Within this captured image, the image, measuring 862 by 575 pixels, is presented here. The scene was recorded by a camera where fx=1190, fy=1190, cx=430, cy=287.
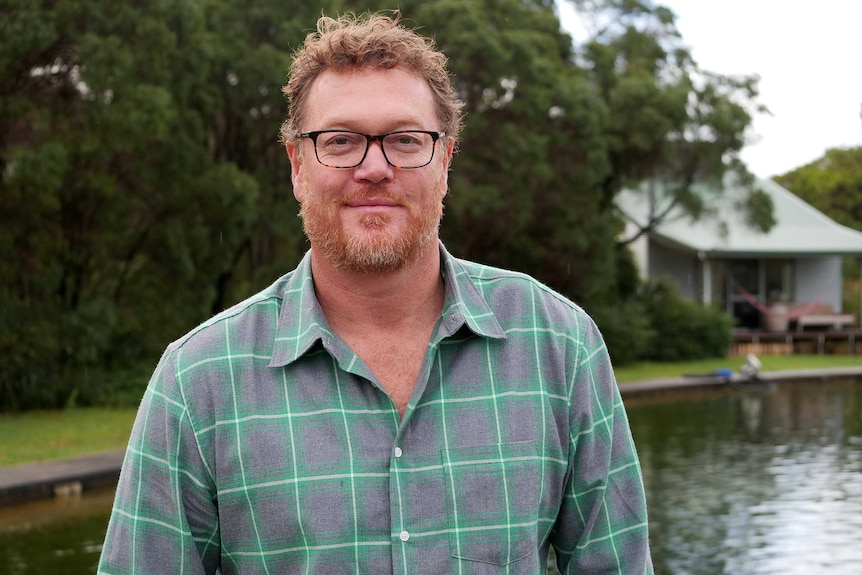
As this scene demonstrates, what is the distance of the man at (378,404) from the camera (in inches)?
88.4

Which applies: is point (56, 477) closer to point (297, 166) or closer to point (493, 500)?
point (297, 166)

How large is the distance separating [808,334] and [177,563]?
3492 cm

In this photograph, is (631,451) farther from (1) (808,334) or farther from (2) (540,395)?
(1) (808,334)

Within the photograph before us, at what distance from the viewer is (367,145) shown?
2365 millimetres

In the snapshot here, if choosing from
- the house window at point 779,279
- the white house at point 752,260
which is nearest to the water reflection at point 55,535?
the white house at point 752,260

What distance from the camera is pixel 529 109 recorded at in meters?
26.1

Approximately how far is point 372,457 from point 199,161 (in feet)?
62.9

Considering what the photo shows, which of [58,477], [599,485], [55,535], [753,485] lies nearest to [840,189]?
[753,485]

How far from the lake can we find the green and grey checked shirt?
7.20 metres

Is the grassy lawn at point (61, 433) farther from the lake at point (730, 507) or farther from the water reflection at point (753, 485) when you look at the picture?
the water reflection at point (753, 485)

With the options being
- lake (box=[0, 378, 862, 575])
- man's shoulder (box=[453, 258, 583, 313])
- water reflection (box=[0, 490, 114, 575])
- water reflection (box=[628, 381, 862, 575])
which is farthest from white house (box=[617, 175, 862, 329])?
man's shoulder (box=[453, 258, 583, 313])

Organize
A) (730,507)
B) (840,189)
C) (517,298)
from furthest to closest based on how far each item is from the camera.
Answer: (840,189) → (730,507) → (517,298)

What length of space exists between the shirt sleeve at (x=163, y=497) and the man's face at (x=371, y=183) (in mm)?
441

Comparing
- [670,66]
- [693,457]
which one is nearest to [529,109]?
[670,66]
